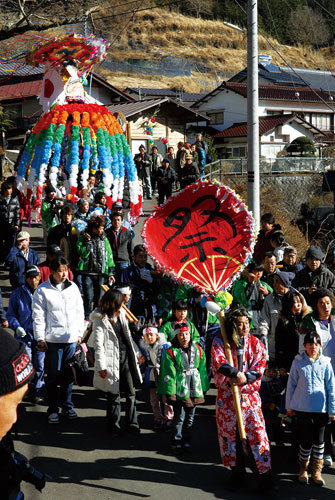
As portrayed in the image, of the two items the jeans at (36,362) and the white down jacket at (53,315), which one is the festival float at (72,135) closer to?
the jeans at (36,362)

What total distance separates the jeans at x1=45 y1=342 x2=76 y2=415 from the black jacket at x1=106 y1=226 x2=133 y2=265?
2.79 m

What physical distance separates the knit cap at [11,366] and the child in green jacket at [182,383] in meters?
3.68

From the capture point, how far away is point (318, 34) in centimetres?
7356

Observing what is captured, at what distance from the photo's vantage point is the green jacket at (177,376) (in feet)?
20.0

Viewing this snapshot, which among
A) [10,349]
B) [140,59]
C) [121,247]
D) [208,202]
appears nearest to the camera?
[10,349]

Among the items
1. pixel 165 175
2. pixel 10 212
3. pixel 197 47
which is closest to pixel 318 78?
pixel 197 47

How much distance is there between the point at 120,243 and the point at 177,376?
3.80m

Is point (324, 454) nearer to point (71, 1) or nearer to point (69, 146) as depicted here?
point (69, 146)

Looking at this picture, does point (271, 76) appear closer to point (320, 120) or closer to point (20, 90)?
point (320, 120)

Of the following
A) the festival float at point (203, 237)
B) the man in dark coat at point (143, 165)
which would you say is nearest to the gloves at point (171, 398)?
the festival float at point (203, 237)

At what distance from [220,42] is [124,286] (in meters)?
80.4

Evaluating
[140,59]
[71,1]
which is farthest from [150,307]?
[140,59]

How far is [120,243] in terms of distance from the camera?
31.6 feet

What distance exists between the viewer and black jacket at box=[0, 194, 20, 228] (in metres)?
11.5
